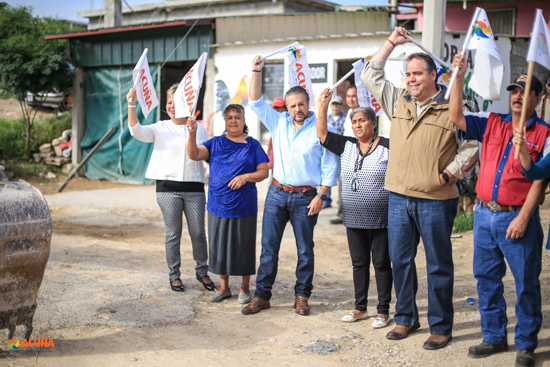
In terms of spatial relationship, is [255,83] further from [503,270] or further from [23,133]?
[23,133]

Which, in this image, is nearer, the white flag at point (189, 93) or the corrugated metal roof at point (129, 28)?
the white flag at point (189, 93)

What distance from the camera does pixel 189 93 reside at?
211 inches

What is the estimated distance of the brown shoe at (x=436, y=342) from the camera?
423cm

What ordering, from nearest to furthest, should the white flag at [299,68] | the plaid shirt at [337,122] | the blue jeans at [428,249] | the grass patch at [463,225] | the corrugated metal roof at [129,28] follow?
the blue jeans at [428,249] < the white flag at [299,68] < the grass patch at [463,225] < the plaid shirt at [337,122] < the corrugated metal roof at [129,28]

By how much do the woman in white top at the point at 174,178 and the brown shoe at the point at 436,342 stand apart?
7.92 ft

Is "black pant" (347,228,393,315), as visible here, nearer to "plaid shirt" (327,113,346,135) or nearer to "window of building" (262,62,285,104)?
"plaid shirt" (327,113,346,135)

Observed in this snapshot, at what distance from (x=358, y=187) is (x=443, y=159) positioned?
818 millimetres

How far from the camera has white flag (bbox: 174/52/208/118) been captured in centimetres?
530

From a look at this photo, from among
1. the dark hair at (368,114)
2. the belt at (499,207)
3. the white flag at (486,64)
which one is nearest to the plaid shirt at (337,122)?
the dark hair at (368,114)

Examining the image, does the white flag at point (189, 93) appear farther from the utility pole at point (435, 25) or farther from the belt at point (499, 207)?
the utility pole at point (435, 25)

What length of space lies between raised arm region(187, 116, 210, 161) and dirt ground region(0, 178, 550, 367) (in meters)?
1.34

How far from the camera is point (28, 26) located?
1847cm

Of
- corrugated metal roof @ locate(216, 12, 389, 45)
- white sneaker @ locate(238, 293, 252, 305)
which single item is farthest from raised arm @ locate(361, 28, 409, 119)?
corrugated metal roof @ locate(216, 12, 389, 45)

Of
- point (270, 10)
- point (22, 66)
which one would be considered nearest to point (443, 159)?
point (22, 66)
